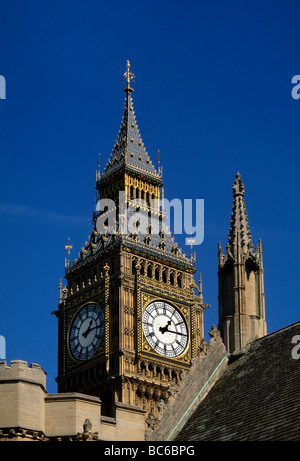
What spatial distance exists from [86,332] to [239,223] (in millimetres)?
43002

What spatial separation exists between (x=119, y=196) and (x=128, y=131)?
6325 millimetres

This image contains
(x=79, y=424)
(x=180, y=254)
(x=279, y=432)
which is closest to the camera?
(x=279, y=432)

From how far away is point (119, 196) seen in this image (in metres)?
95.4

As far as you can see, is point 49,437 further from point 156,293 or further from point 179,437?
point 156,293

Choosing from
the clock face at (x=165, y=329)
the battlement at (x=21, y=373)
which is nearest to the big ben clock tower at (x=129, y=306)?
the clock face at (x=165, y=329)

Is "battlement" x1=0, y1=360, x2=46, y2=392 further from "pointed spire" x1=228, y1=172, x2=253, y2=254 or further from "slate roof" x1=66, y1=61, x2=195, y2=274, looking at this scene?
"slate roof" x1=66, y1=61, x2=195, y2=274

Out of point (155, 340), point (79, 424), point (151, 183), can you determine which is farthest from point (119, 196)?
point (79, 424)

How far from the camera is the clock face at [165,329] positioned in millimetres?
90062

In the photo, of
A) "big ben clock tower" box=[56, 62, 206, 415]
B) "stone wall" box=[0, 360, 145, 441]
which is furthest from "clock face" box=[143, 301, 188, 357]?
"stone wall" box=[0, 360, 145, 441]

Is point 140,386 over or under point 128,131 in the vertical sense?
under

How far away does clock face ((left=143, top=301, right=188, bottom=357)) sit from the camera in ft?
295

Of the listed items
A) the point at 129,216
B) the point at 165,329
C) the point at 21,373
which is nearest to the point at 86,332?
the point at 165,329

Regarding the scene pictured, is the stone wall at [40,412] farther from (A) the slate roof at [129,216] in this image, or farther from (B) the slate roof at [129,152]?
A: (B) the slate roof at [129,152]

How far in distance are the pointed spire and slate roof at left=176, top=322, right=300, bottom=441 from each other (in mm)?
4464
